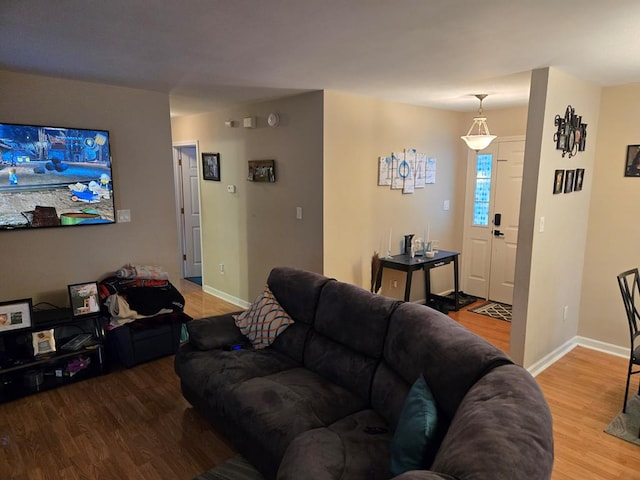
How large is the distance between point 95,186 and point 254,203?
168cm

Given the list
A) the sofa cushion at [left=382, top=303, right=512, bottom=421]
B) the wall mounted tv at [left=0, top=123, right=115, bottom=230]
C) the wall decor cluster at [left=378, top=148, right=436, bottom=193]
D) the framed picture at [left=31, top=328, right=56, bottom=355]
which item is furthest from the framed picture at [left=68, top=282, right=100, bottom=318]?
the wall decor cluster at [left=378, top=148, right=436, bottom=193]

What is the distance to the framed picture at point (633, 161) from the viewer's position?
3.60 metres

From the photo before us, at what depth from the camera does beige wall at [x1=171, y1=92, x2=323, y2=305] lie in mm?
4023

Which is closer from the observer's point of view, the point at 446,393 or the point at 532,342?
the point at 446,393

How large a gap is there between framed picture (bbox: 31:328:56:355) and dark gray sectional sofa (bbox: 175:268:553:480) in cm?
115

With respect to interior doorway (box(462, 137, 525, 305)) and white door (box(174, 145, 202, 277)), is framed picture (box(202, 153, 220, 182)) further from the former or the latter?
interior doorway (box(462, 137, 525, 305))

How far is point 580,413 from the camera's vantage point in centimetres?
294

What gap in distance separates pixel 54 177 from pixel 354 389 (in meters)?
2.92

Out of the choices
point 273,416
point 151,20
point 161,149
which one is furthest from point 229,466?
point 161,149

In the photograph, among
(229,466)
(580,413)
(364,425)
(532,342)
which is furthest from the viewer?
(532,342)

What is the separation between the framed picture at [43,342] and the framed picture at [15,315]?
14 centimetres

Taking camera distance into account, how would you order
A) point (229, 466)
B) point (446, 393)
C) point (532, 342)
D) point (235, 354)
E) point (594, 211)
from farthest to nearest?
point (594, 211) < point (532, 342) < point (235, 354) < point (229, 466) < point (446, 393)

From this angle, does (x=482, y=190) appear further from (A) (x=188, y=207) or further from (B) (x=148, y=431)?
(B) (x=148, y=431)

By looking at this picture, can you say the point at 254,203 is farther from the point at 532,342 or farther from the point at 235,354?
the point at 532,342
